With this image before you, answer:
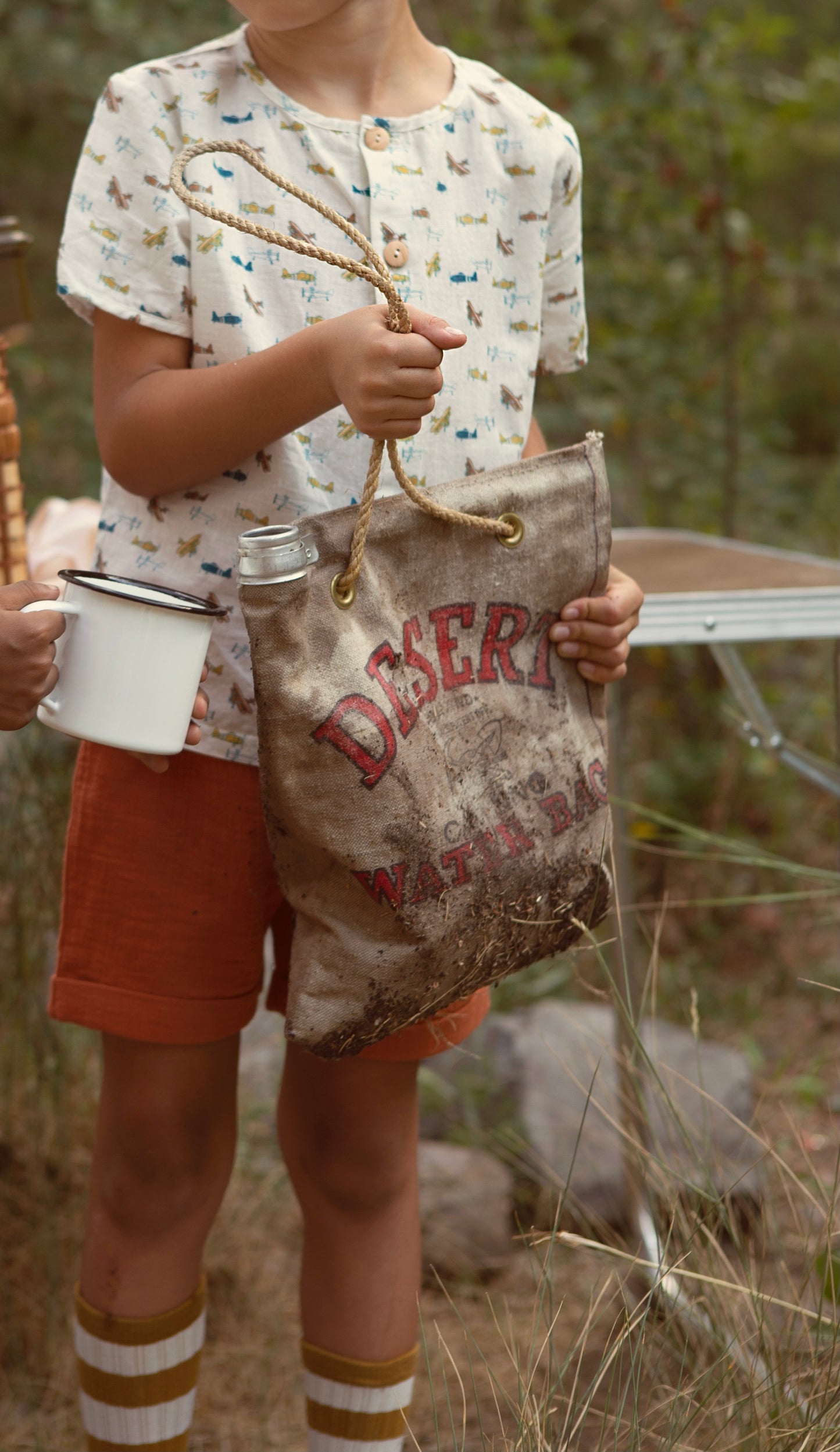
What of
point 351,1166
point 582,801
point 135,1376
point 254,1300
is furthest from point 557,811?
point 254,1300

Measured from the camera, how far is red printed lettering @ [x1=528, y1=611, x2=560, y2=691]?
1.04m

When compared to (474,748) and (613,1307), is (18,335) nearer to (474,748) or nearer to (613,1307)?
(474,748)

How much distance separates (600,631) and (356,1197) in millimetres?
527

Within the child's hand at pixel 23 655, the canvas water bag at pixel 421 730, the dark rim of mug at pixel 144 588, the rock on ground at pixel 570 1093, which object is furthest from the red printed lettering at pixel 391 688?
the rock on ground at pixel 570 1093

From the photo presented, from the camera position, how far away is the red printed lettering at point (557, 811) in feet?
3.36

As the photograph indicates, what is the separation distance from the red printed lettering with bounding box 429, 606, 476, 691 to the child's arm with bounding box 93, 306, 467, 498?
0.16 metres

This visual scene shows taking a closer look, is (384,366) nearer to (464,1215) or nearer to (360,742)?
(360,742)

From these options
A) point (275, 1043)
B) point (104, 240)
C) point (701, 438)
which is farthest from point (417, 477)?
point (701, 438)

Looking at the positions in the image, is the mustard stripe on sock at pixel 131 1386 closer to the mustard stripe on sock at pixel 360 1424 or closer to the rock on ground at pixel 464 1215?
the mustard stripe on sock at pixel 360 1424

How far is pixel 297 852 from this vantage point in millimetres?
954

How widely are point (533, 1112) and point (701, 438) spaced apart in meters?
1.86

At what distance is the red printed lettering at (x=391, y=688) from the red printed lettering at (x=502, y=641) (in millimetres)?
84

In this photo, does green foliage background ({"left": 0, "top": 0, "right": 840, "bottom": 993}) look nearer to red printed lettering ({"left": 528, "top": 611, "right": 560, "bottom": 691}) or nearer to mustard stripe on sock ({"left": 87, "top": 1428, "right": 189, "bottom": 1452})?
red printed lettering ({"left": 528, "top": 611, "right": 560, "bottom": 691})

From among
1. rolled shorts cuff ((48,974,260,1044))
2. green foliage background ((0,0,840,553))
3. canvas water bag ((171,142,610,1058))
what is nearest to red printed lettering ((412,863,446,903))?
canvas water bag ((171,142,610,1058))
